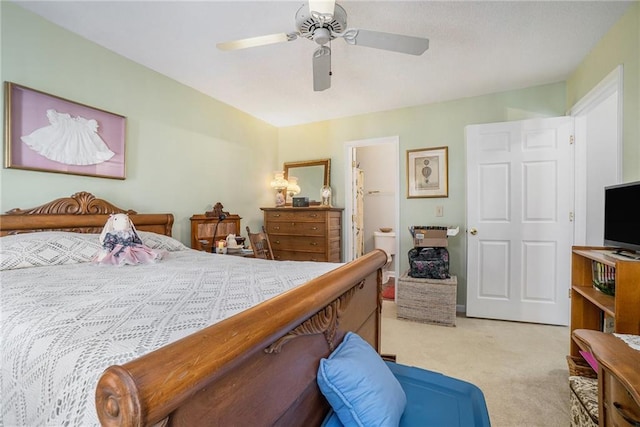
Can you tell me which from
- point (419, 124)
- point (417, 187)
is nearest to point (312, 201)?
point (417, 187)

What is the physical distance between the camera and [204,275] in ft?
4.59

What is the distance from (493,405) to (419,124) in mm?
2921

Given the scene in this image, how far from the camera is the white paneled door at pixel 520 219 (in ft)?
9.46

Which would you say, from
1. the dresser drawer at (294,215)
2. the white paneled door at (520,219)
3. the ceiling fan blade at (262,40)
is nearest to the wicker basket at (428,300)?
the white paneled door at (520,219)

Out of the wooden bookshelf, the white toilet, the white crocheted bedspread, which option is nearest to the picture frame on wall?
the white toilet

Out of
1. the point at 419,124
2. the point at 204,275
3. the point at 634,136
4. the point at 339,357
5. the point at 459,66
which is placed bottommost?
the point at 339,357

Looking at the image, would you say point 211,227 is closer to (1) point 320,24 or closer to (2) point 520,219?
(1) point 320,24

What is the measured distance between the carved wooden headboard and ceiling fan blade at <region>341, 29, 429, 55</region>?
2.14 meters

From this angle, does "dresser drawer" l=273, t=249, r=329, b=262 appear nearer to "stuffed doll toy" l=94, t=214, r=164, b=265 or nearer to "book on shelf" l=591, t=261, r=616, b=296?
"stuffed doll toy" l=94, t=214, r=164, b=265

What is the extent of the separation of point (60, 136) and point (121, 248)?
1072 millimetres

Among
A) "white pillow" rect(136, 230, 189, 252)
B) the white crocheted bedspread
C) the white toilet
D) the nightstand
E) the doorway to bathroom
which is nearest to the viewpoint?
the white crocheted bedspread

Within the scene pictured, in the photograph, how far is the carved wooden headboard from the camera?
1848 mm

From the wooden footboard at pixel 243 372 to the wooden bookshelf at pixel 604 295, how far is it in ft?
4.38

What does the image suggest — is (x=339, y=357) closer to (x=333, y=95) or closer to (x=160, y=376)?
(x=160, y=376)
